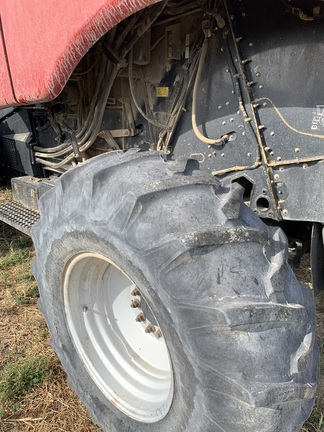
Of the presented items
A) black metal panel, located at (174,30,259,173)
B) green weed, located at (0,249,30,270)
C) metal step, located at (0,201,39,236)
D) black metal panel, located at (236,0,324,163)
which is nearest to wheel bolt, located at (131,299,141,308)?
black metal panel, located at (174,30,259,173)

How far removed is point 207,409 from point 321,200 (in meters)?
0.90

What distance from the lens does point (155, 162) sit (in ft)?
5.10

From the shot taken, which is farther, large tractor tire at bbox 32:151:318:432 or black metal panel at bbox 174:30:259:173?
black metal panel at bbox 174:30:259:173

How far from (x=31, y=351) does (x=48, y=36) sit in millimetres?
1619

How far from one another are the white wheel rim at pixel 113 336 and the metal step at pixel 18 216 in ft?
2.95

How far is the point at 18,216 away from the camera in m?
2.92

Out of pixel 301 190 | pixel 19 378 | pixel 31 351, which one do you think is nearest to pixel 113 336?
pixel 19 378

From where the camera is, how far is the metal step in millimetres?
2744

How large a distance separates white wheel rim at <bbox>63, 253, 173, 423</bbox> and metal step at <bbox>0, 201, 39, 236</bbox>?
899 millimetres

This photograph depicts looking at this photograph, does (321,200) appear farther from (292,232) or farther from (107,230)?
(107,230)

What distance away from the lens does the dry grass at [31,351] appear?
200 cm

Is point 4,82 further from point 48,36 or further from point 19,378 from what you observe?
point 19,378

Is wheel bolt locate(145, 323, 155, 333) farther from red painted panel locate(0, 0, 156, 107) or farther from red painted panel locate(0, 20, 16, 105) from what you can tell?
red painted panel locate(0, 20, 16, 105)

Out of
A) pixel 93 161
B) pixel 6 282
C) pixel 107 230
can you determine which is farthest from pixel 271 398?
pixel 6 282
